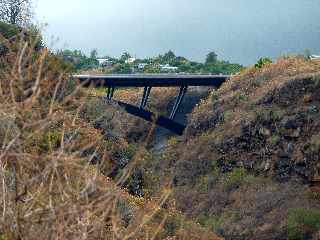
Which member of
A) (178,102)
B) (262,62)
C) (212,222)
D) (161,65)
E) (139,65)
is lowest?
(212,222)

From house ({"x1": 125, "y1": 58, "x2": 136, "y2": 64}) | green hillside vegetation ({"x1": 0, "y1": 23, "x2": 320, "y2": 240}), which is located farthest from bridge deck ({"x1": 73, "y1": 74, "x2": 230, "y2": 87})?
house ({"x1": 125, "y1": 58, "x2": 136, "y2": 64})

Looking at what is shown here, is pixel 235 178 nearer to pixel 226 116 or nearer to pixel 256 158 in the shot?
pixel 256 158

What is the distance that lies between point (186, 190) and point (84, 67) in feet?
133

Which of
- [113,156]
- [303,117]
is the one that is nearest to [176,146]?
[303,117]

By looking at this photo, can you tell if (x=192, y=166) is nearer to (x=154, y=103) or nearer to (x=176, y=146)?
(x=176, y=146)

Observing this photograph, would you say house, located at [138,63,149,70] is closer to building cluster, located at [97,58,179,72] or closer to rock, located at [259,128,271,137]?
building cluster, located at [97,58,179,72]

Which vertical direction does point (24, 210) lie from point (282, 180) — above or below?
above

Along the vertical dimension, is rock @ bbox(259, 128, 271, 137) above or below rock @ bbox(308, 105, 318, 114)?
below

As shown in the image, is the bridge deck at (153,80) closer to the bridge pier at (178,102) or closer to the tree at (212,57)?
the bridge pier at (178,102)

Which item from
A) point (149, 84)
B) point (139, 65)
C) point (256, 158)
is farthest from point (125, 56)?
point (256, 158)

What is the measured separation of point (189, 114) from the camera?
44469 mm

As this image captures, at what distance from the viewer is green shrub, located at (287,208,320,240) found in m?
26.5

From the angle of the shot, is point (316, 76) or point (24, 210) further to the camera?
point (316, 76)

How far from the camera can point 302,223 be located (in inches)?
1069
